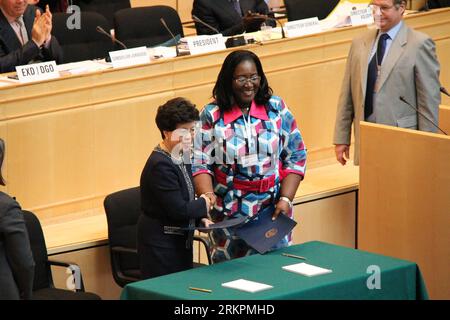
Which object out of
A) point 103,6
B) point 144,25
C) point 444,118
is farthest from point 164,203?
point 103,6

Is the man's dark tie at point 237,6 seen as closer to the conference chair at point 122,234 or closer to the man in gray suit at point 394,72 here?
the man in gray suit at point 394,72

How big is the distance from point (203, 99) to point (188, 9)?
4.14 metres

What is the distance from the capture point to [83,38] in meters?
8.31

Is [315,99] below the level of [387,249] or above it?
above

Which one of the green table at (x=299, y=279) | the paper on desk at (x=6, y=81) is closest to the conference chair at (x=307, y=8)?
the paper on desk at (x=6, y=81)

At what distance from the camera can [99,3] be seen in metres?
9.48

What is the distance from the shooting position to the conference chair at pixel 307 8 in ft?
30.3

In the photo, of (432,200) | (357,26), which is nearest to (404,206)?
(432,200)

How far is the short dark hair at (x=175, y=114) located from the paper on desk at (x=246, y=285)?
803 mm

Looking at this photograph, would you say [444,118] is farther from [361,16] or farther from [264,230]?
[264,230]

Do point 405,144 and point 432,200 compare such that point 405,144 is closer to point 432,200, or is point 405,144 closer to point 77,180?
point 432,200

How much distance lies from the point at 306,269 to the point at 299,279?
0.13m

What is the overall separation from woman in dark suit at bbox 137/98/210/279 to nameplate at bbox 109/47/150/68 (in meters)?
1.75
